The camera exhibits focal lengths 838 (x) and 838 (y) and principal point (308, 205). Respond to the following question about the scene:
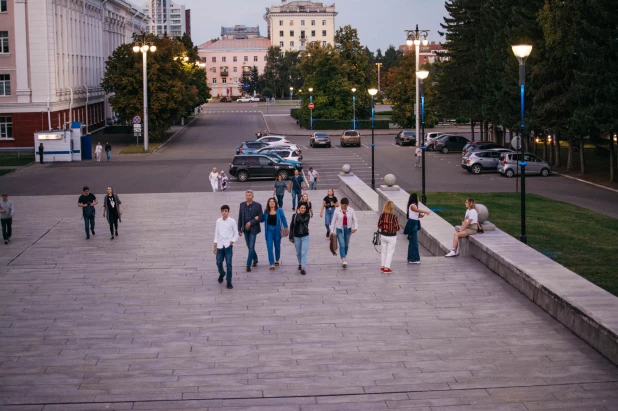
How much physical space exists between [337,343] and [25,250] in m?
11.7

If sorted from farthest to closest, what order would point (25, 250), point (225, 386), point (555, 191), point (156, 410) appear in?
1. point (555, 191)
2. point (25, 250)
3. point (225, 386)
4. point (156, 410)

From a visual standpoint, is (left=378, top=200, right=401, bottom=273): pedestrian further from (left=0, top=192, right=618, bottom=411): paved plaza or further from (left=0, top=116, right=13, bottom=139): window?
(left=0, top=116, right=13, bottom=139): window

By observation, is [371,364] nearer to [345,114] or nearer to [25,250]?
[25,250]

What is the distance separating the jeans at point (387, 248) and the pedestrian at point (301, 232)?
1544 millimetres

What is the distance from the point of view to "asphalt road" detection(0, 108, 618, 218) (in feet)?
132

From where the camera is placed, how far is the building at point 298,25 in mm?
182000

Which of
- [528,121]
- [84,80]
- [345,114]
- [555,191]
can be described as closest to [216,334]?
[555,191]

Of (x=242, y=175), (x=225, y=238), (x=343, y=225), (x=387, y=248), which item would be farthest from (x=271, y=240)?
(x=242, y=175)

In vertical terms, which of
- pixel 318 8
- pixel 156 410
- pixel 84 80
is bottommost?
pixel 156 410

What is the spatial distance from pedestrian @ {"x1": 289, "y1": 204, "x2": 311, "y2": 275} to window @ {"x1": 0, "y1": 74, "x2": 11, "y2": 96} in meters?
49.9

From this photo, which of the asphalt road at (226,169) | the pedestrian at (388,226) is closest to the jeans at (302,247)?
the pedestrian at (388,226)

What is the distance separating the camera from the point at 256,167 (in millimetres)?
44656

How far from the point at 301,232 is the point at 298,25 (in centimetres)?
17064

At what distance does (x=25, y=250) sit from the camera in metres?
21.2
